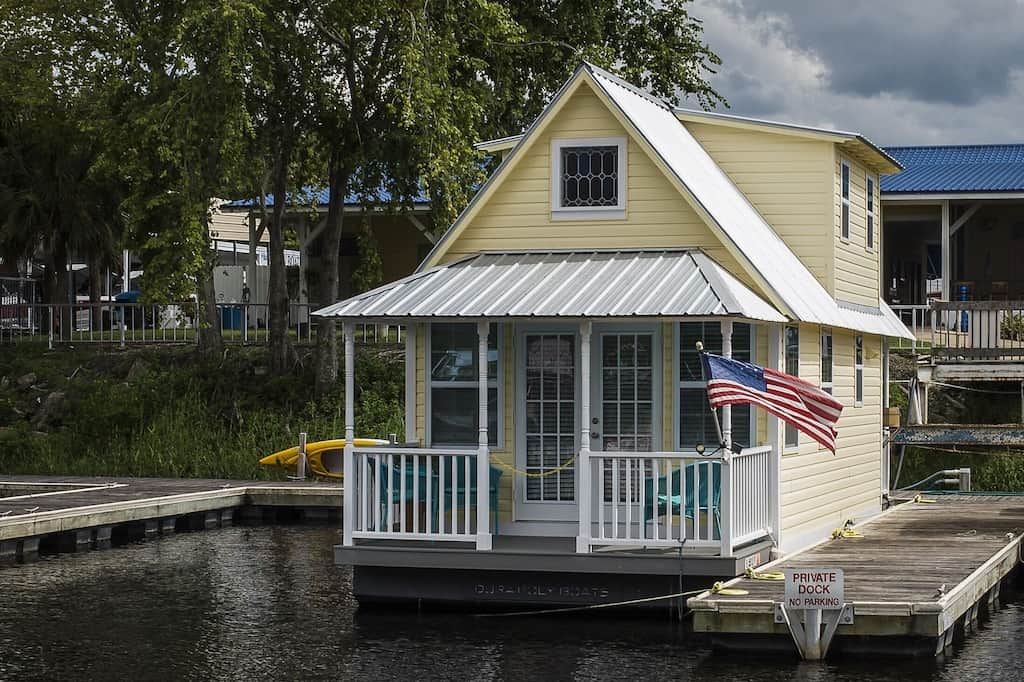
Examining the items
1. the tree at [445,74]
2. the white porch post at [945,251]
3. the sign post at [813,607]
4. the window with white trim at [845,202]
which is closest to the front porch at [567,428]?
the sign post at [813,607]

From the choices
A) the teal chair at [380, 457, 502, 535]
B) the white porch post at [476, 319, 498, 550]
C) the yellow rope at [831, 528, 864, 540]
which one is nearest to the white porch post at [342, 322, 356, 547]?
the teal chair at [380, 457, 502, 535]

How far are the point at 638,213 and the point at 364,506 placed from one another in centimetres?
456

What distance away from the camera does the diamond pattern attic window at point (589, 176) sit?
18531 millimetres

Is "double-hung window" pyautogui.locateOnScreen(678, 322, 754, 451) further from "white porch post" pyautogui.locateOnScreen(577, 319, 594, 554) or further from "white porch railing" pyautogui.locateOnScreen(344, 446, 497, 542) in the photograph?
"white porch railing" pyautogui.locateOnScreen(344, 446, 497, 542)

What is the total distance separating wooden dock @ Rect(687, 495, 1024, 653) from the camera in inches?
574

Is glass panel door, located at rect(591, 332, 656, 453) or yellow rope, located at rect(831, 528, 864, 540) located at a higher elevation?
glass panel door, located at rect(591, 332, 656, 453)

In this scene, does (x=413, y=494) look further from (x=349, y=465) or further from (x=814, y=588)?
(x=814, y=588)

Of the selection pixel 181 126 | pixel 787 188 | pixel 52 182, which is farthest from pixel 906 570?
pixel 52 182

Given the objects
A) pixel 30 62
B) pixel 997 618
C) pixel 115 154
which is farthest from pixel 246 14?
pixel 997 618

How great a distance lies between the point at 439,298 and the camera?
56.7 feet

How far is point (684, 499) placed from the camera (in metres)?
16.1

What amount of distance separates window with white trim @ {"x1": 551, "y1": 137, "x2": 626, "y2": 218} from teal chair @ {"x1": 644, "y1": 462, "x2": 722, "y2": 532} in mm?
3154

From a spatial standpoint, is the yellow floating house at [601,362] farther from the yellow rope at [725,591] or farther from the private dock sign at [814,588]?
the private dock sign at [814,588]

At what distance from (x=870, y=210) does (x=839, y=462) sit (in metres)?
3.92
